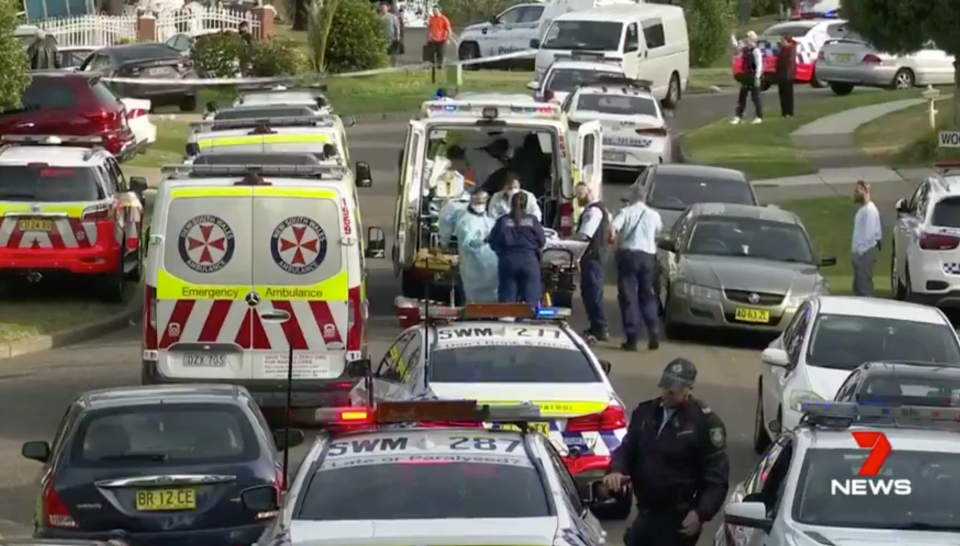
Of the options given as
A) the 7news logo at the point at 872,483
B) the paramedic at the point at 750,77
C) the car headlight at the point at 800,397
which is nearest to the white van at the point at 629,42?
the paramedic at the point at 750,77

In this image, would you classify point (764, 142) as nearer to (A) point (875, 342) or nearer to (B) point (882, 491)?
(A) point (875, 342)

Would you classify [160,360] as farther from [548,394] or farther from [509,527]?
[509,527]

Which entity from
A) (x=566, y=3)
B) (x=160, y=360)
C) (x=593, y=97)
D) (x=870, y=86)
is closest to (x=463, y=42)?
(x=566, y=3)

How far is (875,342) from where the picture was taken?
16797mm

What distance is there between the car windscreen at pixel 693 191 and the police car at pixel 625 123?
17.5 feet

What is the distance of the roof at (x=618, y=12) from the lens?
43.9m

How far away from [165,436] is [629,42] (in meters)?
32.5

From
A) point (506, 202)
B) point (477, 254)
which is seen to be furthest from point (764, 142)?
point (477, 254)

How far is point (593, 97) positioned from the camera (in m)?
35.4

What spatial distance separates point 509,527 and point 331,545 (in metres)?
0.73

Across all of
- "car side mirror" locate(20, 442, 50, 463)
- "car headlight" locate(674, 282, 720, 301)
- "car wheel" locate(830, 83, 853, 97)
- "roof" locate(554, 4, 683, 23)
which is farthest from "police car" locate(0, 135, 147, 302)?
"car wheel" locate(830, 83, 853, 97)

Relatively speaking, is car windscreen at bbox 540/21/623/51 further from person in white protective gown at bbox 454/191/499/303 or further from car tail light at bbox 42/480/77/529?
car tail light at bbox 42/480/77/529

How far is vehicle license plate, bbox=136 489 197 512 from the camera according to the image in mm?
11539

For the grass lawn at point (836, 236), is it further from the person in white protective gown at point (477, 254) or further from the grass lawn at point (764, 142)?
the person in white protective gown at point (477, 254)
